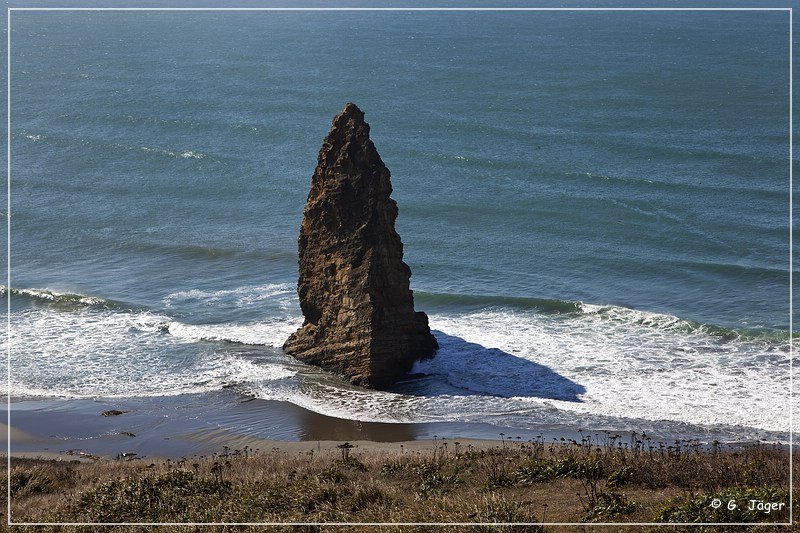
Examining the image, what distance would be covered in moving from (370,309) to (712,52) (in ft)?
271

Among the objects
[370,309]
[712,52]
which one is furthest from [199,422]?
[712,52]

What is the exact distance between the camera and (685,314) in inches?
1575

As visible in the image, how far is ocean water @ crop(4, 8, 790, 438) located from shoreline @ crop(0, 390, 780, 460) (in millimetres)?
830

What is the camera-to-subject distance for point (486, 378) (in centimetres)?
3375

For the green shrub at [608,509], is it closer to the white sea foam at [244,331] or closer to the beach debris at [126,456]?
the beach debris at [126,456]

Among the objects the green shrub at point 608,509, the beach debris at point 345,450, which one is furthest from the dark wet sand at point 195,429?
the green shrub at point 608,509

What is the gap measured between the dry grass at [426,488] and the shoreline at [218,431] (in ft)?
9.96

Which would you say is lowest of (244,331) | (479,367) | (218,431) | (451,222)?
(218,431)

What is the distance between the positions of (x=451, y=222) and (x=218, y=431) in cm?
2649

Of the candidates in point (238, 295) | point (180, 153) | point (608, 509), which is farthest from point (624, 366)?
point (180, 153)

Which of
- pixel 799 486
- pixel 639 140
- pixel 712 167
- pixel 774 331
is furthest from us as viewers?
pixel 639 140

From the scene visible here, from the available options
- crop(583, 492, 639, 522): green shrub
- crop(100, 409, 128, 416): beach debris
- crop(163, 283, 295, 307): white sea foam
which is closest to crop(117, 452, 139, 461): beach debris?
crop(100, 409, 128, 416): beach debris

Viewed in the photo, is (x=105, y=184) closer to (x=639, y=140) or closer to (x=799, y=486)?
(x=639, y=140)

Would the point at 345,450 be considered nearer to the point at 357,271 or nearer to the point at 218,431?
the point at 218,431
